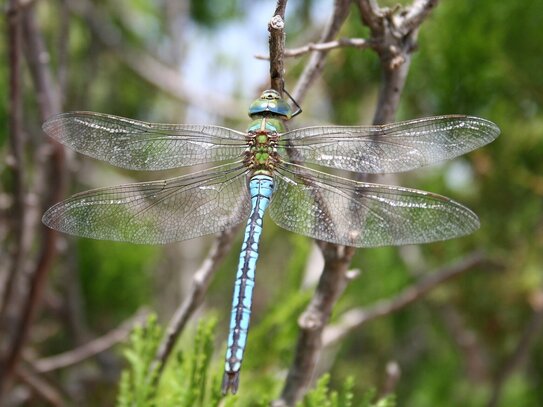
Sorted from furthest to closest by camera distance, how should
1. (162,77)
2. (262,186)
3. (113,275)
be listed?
1. (162,77)
2. (113,275)
3. (262,186)

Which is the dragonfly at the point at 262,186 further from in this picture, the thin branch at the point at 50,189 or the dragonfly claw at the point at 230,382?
the thin branch at the point at 50,189

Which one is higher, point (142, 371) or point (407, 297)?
point (407, 297)

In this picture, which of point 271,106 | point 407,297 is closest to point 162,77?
point 407,297

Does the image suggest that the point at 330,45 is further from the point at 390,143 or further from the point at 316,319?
the point at 316,319

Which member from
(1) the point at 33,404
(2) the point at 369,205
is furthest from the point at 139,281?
(2) the point at 369,205

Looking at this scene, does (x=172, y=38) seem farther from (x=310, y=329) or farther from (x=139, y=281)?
(x=310, y=329)

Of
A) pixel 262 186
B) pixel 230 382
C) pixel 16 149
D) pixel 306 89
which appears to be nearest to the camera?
pixel 230 382

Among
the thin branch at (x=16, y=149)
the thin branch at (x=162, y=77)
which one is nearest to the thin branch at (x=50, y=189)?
the thin branch at (x=16, y=149)

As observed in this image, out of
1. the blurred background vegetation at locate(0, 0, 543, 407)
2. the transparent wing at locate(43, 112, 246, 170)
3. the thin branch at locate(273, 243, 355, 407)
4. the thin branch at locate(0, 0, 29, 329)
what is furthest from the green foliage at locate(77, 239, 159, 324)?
the thin branch at locate(273, 243, 355, 407)
